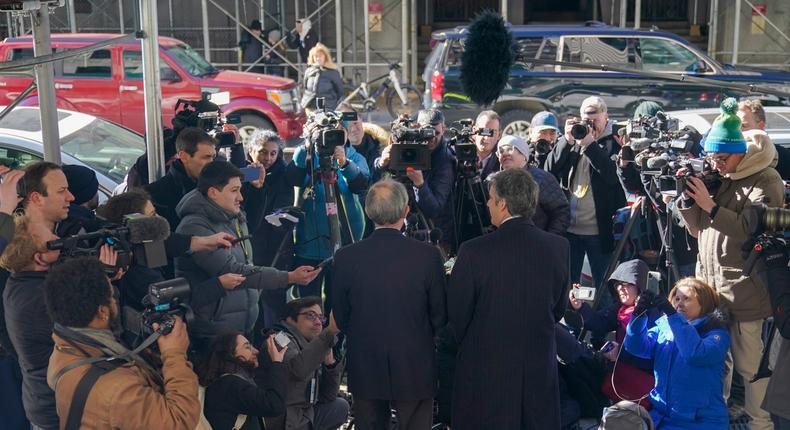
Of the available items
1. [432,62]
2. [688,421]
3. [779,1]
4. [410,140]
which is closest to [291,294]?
[410,140]

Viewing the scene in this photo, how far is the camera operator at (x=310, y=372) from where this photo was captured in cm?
452

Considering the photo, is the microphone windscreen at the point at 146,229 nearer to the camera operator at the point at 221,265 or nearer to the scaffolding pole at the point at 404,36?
the camera operator at the point at 221,265

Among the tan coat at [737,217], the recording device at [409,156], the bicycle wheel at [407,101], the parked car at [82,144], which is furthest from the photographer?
the bicycle wheel at [407,101]

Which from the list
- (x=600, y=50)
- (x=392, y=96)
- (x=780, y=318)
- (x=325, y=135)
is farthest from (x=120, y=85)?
(x=780, y=318)

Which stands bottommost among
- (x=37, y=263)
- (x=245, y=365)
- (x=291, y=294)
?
(x=291, y=294)

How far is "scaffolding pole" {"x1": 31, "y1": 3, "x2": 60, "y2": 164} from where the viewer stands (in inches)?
208

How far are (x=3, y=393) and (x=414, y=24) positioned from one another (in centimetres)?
1415

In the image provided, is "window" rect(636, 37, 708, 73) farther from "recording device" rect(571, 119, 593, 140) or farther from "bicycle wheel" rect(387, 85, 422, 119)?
"recording device" rect(571, 119, 593, 140)

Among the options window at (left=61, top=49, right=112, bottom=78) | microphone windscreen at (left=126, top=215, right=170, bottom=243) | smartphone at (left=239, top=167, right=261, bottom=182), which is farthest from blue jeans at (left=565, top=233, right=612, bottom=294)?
Answer: window at (left=61, top=49, right=112, bottom=78)

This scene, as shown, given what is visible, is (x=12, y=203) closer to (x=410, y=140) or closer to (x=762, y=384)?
(x=410, y=140)

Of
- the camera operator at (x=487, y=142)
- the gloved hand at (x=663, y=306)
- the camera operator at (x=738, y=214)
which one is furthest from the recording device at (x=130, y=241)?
the camera operator at (x=487, y=142)

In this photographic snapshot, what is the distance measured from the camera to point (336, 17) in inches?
675

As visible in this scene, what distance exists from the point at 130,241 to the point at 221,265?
0.78 metres

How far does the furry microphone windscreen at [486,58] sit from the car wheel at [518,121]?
7.97 m
